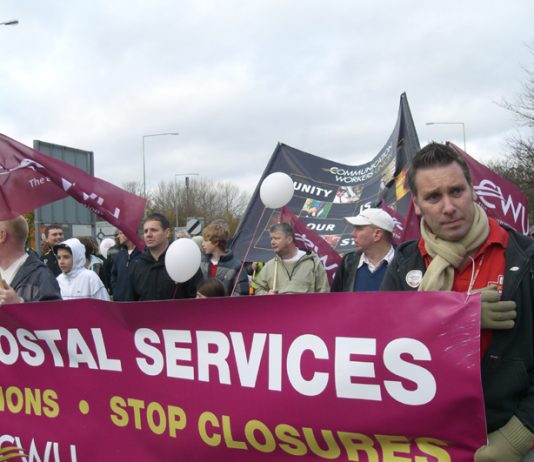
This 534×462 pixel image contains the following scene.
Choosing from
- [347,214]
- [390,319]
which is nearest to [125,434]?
[390,319]

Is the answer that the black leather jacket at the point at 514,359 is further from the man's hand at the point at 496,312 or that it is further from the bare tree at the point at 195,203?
the bare tree at the point at 195,203

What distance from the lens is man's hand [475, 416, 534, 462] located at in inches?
82.0

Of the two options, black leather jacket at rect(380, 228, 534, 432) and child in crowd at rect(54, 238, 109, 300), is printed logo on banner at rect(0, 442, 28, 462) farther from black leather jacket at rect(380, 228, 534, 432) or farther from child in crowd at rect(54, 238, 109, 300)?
child in crowd at rect(54, 238, 109, 300)

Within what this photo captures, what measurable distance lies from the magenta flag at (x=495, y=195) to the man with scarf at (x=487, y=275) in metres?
3.51

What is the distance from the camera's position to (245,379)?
2.60 meters

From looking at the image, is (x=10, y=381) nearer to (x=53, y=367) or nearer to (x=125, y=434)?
(x=53, y=367)

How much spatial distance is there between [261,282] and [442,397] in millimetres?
4233

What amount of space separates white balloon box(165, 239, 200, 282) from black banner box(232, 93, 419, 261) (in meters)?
2.89

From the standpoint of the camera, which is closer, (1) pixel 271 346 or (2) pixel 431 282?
(2) pixel 431 282

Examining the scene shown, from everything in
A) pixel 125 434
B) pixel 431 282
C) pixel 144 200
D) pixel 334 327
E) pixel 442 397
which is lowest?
pixel 125 434

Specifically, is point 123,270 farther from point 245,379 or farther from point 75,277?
point 245,379

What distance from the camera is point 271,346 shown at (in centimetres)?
255

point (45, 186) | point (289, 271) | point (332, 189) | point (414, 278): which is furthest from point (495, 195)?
point (332, 189)

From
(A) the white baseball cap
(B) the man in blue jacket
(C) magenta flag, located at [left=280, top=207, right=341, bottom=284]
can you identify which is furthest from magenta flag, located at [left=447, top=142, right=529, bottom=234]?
(B) the man in blue jacket
